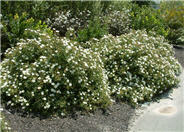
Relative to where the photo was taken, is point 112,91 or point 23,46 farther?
point 112,91

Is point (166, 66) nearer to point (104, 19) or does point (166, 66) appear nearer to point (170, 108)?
point (170, 108)

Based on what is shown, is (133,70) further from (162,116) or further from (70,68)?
(70,68)

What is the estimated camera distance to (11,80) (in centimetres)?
443

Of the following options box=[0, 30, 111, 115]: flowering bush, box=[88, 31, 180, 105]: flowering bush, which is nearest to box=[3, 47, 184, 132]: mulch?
box=[0, 30, 111, 115]: flowering bush

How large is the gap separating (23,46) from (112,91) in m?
1.98

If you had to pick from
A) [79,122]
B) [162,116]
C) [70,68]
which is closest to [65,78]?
[70,68]

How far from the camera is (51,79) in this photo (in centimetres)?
436

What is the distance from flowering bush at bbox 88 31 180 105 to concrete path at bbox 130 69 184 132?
278mm

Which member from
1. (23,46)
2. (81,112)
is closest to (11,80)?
(23,46)

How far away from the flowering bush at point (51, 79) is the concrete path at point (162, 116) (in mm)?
730

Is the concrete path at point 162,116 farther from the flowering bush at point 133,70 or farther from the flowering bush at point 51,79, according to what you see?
the flowering bush at point 51,79

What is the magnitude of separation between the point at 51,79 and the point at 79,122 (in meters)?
0.83

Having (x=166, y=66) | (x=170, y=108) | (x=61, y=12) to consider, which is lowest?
(x=170, y=108)

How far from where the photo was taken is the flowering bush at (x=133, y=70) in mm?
5656
